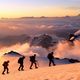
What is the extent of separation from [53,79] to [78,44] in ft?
586

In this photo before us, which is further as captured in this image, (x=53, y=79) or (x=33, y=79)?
(x=33, y=79)

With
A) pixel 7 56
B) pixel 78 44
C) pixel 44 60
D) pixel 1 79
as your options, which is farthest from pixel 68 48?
pixel 1 79

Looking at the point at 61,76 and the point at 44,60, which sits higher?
the point at 61,76

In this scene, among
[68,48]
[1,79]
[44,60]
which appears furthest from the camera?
[68,48]

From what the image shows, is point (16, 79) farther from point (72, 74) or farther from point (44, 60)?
point (44, 60)

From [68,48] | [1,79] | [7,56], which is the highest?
[1,79]

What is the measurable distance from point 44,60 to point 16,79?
46.9m

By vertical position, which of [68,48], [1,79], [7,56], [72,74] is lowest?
[68,48]

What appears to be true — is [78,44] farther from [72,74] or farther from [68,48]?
[72,74]

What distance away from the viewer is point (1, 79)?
21844mm

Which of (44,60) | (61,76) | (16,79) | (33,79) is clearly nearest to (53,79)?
(61,76)

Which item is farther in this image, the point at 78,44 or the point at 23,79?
the point at 78,44

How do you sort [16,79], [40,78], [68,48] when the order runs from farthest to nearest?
[68,48] < [16,79] < [40,78]

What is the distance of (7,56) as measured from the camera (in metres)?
83.4
